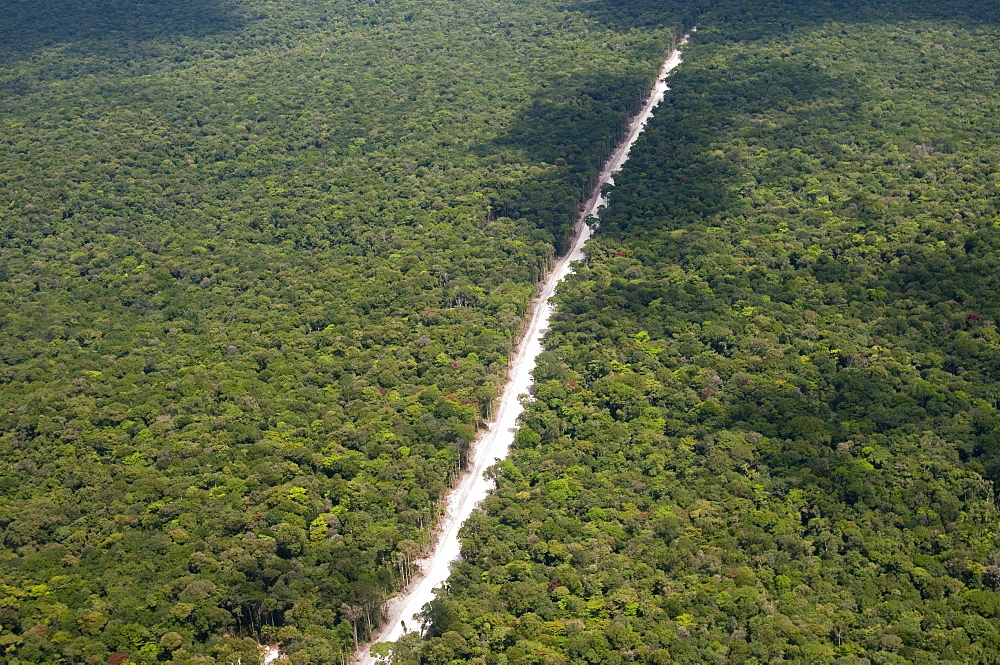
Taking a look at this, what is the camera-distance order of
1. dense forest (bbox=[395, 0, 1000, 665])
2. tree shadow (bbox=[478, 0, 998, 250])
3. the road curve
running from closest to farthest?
dense forest (bbox=[395, 0, 1000, 665]), the road curve, tree shadow (bbox=[478, 0, 998, 250])

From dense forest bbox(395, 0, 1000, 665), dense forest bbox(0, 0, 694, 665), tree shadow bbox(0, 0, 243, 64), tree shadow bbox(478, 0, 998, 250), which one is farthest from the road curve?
tree shadow bbox(0, 0, 243, 64)

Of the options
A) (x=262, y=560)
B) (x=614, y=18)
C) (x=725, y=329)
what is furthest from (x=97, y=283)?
(x=614, y=18)

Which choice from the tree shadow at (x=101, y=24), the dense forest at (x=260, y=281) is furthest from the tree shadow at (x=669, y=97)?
the tree shadow at (x=101, y=24)

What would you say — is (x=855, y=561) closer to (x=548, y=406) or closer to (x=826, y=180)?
(x=548, y=406)

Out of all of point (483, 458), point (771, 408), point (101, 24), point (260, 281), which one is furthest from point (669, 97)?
point (101, 24)

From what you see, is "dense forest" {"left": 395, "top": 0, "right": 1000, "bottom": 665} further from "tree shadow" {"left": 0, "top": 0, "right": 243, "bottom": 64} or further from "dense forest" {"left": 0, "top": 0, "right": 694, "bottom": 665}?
"tree shadow" {"left": 0, "top": 0, "right": 243, "bottom": 64}

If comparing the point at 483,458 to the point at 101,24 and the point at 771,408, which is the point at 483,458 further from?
the point at 101,24
